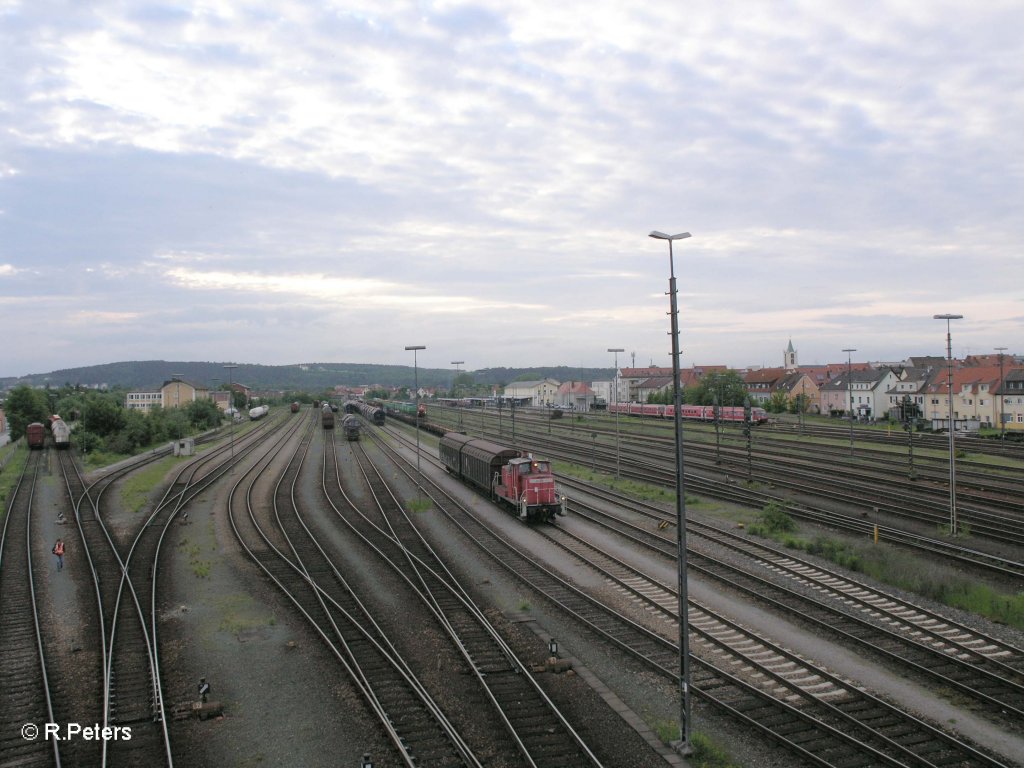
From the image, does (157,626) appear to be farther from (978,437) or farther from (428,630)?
(978,437)

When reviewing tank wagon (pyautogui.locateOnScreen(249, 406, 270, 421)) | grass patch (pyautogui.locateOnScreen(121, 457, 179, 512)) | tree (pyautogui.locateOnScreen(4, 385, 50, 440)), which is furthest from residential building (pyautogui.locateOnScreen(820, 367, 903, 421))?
tree (pyautogui.locateOnScreen(4, 385, 50, 440))

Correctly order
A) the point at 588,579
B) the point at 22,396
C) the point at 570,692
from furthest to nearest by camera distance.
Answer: the point at 22,396 < the point at 588,579 < the point at 570,692

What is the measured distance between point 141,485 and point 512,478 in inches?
971

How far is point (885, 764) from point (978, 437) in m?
62.4

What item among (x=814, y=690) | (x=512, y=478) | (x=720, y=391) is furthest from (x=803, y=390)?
(x=814, y=690)

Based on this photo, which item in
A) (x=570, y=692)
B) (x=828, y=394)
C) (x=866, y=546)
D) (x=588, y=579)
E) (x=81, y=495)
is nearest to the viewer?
(x=570, y=692)

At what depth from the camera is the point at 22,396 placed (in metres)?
83.1

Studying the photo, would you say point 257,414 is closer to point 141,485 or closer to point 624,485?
point 141,485

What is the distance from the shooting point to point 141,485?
4344 centimetres

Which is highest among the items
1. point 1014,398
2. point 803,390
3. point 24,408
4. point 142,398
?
point 24,408

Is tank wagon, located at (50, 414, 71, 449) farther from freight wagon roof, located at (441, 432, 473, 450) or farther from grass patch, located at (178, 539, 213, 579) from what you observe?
grass patch, located at (178, 539, 213, 579)

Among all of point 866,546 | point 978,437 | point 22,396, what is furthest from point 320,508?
point 22,396
